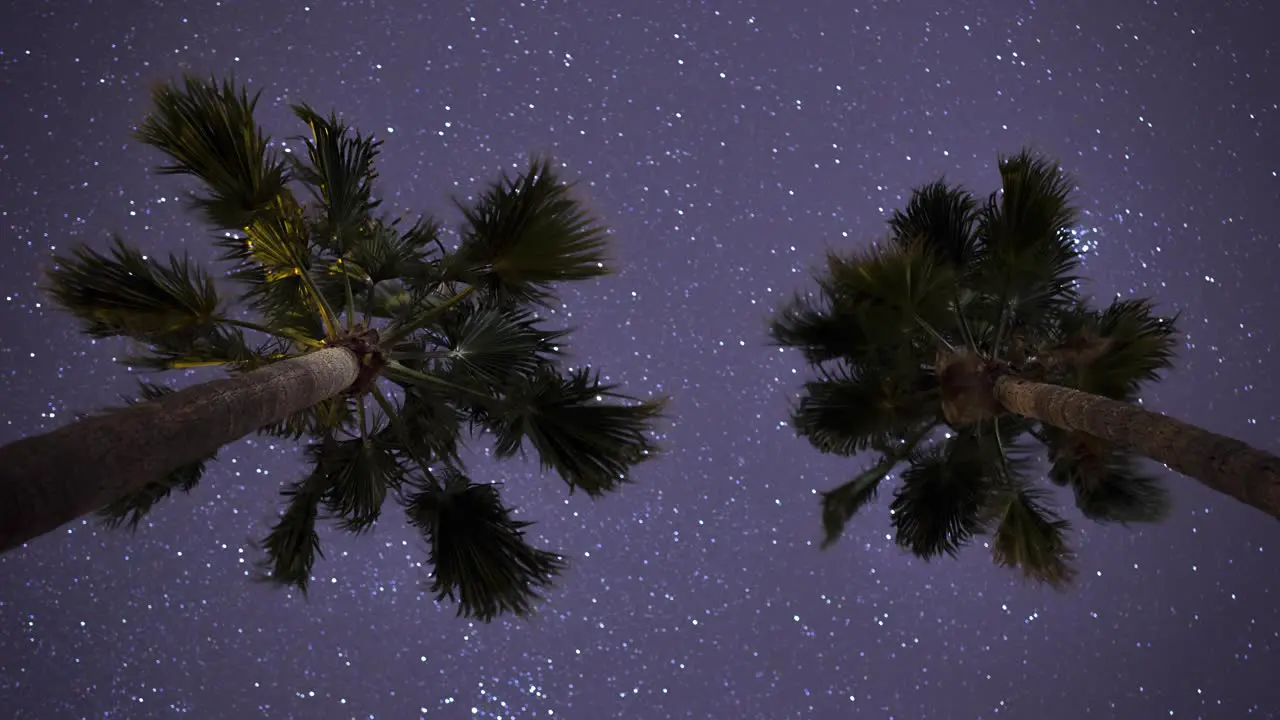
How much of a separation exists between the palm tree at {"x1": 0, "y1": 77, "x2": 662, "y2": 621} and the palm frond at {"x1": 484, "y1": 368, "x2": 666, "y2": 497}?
0.04 ft

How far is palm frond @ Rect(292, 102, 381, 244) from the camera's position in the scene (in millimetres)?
6492

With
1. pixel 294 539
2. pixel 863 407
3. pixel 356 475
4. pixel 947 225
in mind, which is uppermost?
pixel 947 225

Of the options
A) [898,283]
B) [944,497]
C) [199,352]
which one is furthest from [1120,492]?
[199,352]

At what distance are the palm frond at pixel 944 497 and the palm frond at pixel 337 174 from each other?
184 inches

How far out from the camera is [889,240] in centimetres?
741

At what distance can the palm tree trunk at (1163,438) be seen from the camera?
431 centimetres

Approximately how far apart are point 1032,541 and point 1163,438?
7.06ft

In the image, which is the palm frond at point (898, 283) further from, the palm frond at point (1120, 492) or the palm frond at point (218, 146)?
the palm frond at point (218, 146)

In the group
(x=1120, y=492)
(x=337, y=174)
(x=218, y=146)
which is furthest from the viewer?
(x=1120, y=492)

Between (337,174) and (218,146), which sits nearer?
(218,146)

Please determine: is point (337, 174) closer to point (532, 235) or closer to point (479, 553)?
point (532, 235)

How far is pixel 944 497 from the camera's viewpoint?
7758 mm

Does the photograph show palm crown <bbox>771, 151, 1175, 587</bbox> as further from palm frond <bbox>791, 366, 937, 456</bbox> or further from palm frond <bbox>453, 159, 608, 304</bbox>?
palm frond <bbox>453, 159, 608, 304</bbox>

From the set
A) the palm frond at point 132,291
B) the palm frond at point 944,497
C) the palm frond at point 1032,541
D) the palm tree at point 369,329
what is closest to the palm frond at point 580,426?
the palm tree at point 369,329
